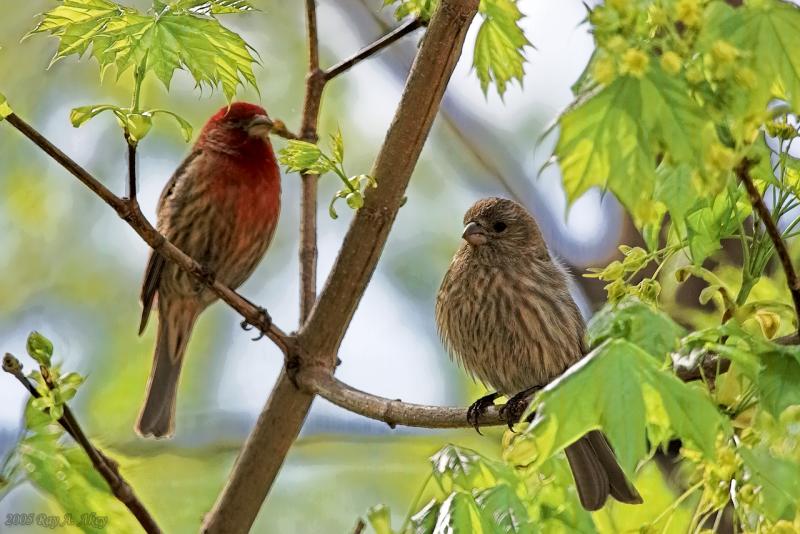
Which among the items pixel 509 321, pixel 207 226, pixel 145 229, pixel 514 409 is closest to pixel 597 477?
pixel 514 409

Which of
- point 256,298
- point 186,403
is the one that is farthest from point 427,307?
point 186,403

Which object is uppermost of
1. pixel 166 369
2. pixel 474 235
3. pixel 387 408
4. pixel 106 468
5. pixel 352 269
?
pixel 474 235

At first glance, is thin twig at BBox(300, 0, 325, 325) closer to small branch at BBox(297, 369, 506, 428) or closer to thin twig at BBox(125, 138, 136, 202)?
small branch at BBox(297, 369, 506, 428)

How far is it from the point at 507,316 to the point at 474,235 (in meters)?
0.47

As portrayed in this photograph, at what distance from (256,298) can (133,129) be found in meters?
5.69

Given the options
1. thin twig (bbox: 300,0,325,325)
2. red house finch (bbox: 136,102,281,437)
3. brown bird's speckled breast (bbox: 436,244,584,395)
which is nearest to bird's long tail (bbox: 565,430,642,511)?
brown bird's speckled breast (bbox: 436,244,584,395)

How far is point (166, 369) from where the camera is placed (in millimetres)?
6523

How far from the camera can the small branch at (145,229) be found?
293 cm

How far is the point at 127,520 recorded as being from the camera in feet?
11.0

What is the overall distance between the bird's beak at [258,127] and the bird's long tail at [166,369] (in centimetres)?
107

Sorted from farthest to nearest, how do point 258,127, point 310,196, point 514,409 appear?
1. point 258,127
2. point 310,196
3. point 514,409

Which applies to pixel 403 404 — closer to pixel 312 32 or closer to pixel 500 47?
pixel 500 47

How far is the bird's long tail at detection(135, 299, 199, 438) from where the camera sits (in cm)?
633

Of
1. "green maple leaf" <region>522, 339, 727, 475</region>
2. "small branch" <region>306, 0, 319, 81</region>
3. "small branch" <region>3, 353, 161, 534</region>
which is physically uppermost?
"small branch" <region>306, 0, 319, 81</region>
